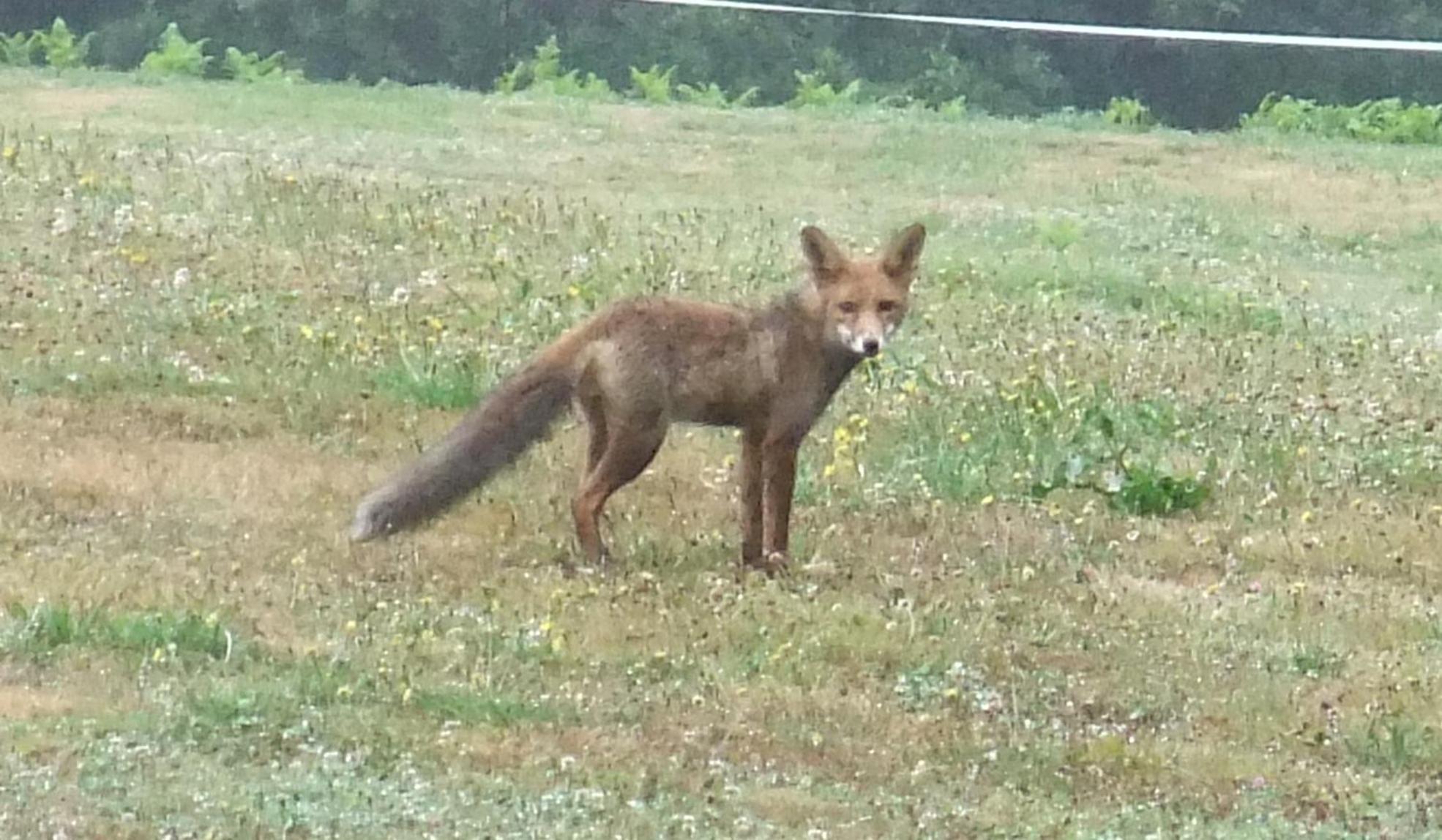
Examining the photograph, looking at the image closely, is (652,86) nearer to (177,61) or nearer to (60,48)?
(177,61)

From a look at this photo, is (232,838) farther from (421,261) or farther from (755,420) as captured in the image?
(421,261)

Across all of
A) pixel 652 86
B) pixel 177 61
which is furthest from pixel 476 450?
pixel 652 86

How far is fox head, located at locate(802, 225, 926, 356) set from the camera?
8312 millimetres

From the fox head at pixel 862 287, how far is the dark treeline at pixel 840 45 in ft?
84.2

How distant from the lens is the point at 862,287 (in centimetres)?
842

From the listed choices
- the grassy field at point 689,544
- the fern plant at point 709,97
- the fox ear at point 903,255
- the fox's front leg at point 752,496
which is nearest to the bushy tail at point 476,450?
the grassy field at point 689,544

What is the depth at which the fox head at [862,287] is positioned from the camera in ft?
27.3

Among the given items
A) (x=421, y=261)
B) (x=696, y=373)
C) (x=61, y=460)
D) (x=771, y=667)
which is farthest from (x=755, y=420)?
(x=421, y=261)

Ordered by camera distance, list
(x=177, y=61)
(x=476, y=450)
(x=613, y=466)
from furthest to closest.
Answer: (x=177, y=61)
(x=613, y=466)
(x=476, y=450)

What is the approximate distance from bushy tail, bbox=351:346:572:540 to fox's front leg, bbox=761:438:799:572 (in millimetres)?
729

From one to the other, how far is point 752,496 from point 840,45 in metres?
28.4

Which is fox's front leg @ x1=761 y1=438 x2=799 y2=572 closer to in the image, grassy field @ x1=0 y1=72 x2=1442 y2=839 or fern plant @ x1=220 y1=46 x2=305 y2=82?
grassy field @ x1=0 y1=72 x2=1442 y2=839

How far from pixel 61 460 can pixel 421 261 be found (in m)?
4.22

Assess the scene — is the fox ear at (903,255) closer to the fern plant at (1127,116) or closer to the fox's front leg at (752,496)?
the fox's front leg at (752,496)
